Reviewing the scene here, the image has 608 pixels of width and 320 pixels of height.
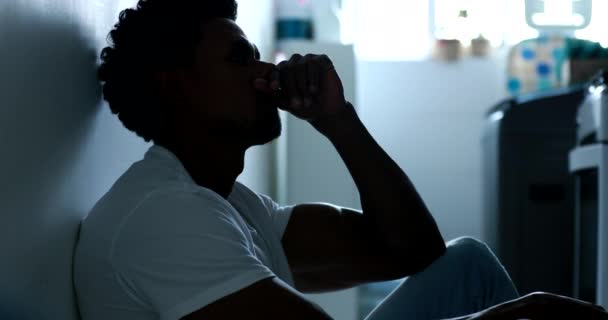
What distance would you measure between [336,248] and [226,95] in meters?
0.34

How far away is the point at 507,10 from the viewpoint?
4012 millimetres

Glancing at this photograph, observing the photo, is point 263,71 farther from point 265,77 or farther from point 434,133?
point 434,133

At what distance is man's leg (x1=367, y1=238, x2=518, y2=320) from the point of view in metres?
1.21

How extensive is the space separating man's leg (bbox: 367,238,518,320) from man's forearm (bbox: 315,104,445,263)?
53 millimetres

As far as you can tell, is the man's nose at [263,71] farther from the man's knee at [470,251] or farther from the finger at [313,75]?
the man's knee at [470,251]

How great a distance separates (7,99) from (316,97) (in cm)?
54

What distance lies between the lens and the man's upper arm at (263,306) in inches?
29.6

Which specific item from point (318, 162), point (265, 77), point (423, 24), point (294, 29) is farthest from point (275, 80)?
point (423, 24)

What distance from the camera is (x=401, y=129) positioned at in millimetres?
3984

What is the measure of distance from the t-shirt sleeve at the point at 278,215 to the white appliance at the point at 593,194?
2.68 feet

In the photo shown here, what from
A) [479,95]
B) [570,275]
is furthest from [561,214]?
[479,95]

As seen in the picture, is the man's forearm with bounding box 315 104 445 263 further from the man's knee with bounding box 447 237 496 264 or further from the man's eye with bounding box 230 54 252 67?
the man's eye with bounding box 230 54 252 67

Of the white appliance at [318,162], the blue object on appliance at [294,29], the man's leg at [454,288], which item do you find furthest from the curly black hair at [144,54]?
the blue object on appliance at [294,29]

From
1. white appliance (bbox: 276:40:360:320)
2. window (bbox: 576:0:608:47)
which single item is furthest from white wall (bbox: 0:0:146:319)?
window (bbox: 576:0:608:47)
